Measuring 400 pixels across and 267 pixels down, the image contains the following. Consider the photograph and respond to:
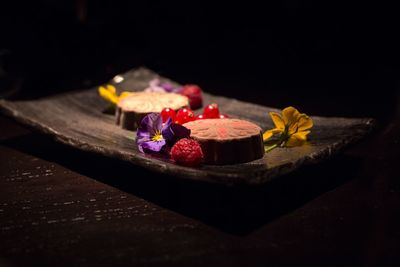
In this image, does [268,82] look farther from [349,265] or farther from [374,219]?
[349,265]

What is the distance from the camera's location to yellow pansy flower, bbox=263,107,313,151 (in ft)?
8.93

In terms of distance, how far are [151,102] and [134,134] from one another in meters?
0.29

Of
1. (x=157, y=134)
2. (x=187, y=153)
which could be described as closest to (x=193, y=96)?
(x=157, y=134)

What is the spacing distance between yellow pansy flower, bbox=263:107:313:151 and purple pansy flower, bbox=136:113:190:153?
463mm

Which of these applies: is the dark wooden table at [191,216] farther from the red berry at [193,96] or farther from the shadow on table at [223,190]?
the red berry at [193,96]

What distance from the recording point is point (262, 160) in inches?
102

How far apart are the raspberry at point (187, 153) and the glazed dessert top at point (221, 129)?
0.18 m

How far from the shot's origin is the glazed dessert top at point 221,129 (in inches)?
103

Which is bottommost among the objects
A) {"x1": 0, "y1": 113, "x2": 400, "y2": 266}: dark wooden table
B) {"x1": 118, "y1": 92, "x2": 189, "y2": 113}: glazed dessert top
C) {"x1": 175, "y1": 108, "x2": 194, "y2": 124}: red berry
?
{"x1": 0, "y1": 113, "x2": 400, "y2": 266}: dark wooden table

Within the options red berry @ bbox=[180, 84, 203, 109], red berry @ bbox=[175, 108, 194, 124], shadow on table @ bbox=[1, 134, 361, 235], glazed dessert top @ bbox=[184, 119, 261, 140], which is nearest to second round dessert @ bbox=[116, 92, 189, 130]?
red berry @ bbox=[180, 84, 203, 109]

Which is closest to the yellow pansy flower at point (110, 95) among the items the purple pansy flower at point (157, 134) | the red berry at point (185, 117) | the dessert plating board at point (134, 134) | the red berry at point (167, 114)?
the dessert plating board at point (134, 134)

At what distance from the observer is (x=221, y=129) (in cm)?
266

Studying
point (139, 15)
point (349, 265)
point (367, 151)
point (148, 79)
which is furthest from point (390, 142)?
point (139, 15)

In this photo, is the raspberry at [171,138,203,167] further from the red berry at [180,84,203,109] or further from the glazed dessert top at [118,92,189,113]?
the red berry at [180,84,203,109]
